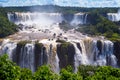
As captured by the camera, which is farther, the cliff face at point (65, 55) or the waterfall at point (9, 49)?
the waterfall at point (9, 49)

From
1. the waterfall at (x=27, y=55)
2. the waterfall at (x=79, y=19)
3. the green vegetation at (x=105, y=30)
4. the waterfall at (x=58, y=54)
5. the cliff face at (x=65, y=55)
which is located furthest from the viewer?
the waterfall at (x=79, y=19)

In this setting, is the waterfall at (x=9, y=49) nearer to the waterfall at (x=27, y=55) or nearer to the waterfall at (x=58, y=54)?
the waterfall at (x=58, y=54)

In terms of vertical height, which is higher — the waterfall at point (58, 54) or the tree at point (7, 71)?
the tree at point (7, 71)

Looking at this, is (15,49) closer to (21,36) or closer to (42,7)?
(21,36)

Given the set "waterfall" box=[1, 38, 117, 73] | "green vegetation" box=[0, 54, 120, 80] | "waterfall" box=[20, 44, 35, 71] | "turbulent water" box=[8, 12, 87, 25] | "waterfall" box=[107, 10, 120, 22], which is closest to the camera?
"green vegetation" box=[0, 54, 120, 80]

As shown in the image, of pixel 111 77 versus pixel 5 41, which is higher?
pixel 111 77

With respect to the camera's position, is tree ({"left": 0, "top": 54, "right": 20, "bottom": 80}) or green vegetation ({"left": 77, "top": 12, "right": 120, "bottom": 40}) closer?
tree ({"left": 0, "top": 54, "right": 20, "bottom": 80})

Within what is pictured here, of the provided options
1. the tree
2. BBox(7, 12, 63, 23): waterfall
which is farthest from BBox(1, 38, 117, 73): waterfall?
BBox(7, 12, 63, 23): waterfall

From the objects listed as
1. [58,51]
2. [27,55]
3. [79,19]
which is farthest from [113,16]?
[27,55]

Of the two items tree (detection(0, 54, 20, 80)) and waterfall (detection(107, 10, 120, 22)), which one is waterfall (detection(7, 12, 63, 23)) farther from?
tree (detection(0, 54, 20, 80))

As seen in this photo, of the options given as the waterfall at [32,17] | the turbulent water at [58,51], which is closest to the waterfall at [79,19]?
the waterfall at [32,17]

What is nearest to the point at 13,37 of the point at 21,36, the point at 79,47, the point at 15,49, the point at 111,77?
the point at 21,36
